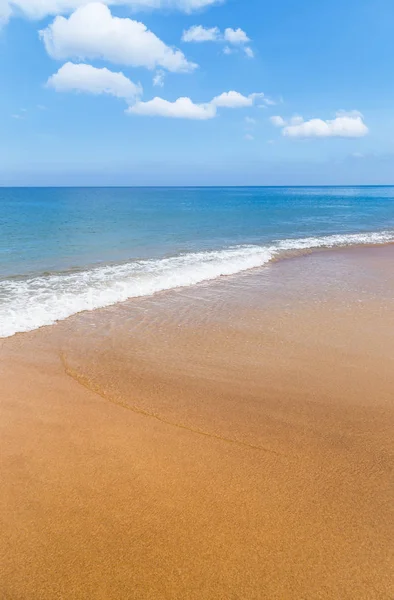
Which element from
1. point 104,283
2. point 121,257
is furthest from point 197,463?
point 121,257

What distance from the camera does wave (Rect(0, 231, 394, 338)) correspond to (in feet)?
30.4

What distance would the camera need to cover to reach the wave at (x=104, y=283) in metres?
9.27

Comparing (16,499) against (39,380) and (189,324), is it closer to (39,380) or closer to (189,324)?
(39,380)

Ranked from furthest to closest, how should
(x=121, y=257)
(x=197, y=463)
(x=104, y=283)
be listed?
(x=121, y=257) < (x=104, y=283) < (x=197, y=463)

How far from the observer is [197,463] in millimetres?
4258

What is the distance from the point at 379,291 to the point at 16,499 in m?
11.1

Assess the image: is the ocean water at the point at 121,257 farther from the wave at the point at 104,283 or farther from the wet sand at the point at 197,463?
the wet sand at the point at 197,463

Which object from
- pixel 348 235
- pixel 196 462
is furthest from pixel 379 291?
pixel 348 235

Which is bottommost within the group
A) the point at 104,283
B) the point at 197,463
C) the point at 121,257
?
the point at 197,463

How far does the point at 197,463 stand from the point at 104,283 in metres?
8.98

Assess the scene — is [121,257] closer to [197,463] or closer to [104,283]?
[104,283]

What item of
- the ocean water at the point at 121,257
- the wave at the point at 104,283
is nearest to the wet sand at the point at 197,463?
the wave at the point at 104,283

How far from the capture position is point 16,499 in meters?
3.75

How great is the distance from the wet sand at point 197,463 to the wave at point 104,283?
118cm
